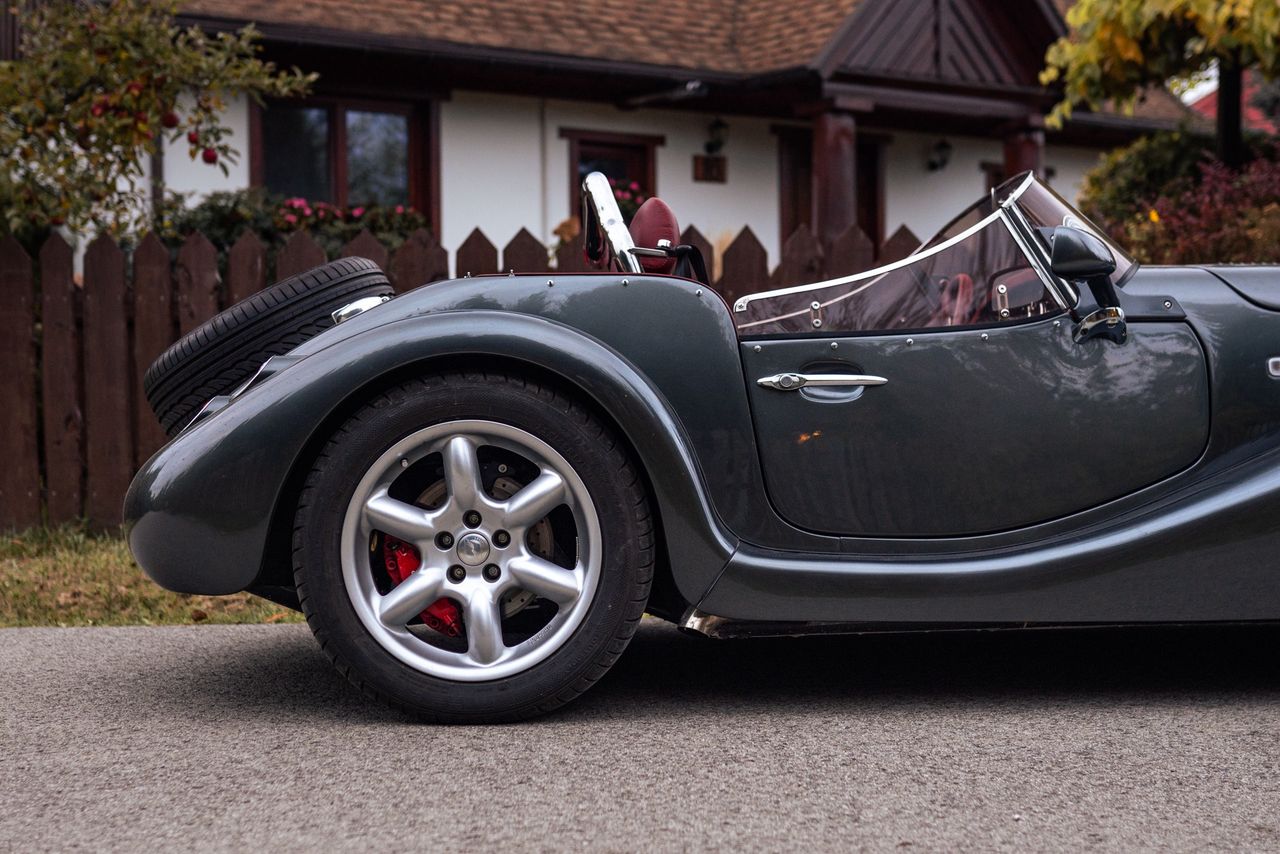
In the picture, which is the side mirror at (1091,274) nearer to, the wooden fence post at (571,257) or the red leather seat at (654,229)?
the red leather seat at (654,229)

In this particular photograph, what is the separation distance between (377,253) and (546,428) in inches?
145

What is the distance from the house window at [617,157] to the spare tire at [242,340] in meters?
11.0

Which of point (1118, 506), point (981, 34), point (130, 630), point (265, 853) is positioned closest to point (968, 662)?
point (1118, 506)

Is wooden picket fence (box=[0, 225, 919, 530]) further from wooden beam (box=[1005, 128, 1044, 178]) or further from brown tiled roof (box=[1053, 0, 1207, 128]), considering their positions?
brown tiled roof (box=[1053, 0, 1207, 128])

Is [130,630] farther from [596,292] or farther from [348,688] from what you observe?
[596,292]

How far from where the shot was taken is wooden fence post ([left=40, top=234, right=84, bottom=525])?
20.9 ft

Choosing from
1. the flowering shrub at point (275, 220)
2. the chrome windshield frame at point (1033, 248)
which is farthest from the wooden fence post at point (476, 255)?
the chrome windshield frame at point (1033, 248)

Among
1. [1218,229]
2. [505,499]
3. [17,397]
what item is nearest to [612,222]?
[505,499]

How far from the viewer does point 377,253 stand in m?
6.51

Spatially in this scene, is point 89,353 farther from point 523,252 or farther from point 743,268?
point 743,268

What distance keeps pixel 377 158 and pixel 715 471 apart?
1093 centimetres

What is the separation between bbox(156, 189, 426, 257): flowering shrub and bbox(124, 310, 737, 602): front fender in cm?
666

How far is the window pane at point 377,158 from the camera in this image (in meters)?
13.3

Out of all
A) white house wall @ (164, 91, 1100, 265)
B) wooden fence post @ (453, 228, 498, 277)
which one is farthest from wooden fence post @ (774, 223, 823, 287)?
white house wall @ (164, 91, 1100, 265)
